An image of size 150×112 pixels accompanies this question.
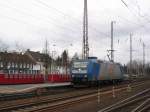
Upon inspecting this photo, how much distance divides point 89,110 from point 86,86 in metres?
22.8

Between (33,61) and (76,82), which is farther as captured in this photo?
(33,61)

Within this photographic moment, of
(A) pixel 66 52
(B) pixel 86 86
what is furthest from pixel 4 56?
(B) pixel 86 86

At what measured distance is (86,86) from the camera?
141 feet

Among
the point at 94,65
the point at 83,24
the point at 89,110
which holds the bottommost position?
the point at 89,110

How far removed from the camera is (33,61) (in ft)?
433

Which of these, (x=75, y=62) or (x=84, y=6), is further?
(x=84, y=6)

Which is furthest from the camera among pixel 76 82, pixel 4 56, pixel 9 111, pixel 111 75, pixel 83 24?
pixel 4 56

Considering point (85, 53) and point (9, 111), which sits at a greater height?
point (85, 53)

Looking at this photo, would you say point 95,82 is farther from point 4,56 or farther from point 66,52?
point 66,52

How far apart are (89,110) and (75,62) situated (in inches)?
871

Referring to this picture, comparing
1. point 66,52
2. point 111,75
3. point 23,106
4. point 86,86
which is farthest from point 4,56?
point 23,106

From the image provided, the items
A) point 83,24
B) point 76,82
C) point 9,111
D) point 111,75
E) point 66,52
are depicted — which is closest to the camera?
point 9,111

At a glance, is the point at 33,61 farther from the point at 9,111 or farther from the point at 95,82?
the point at 9,111

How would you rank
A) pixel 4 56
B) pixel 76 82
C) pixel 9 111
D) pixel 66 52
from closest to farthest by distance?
pixel 9 111, pixel 76 82, pixel 4 56, pixel 66 52
